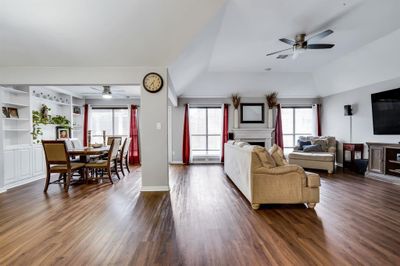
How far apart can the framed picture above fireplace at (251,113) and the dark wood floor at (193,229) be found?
160 inches

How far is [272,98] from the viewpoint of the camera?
7.68 meters

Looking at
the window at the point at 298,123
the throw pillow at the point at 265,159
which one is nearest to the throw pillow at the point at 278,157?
the throw pillow at the point at 265,159

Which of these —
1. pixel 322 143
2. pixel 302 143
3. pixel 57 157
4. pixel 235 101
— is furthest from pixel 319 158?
pixel 57 157

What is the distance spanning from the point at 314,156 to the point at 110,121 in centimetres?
686

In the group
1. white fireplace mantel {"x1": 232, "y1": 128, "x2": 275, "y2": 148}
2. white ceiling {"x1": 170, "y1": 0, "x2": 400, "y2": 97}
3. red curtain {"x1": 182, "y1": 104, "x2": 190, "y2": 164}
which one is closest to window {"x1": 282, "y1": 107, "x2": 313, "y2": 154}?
white fireplace mantel {"x1": 232, "y1": 128, "x2": 275, "y2": 148}

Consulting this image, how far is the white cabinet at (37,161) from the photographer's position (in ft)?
17.2

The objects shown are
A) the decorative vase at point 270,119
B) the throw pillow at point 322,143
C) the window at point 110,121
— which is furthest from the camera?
the window at point 110,121

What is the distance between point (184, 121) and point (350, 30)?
16.9 feet

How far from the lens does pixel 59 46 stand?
355 centimetres

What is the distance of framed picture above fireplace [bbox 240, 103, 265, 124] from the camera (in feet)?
25.6

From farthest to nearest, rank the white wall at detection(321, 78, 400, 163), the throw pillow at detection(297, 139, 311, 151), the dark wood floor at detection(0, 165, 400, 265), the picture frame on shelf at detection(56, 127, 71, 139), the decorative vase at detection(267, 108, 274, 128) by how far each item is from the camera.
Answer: the decorative vase at detection(267, 108, 274, 128) < the throw pillow at detection(297, 139, 311, 151) < the picture frame on shelf at detection(56, 127, 71, 139) < the white wall at detection(321, 78, 400, 163) < the dark wood floor at detection(0, 165, 400, 265)

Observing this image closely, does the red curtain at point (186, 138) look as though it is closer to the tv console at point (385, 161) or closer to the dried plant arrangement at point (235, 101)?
the dried plant arrangement at point (235, 101)

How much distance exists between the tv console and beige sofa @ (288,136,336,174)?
0.86m

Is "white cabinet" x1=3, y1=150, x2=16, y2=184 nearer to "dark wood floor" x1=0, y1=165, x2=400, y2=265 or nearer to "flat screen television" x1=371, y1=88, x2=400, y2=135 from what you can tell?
"dark wood floor" x1=0, y1=165, x2=400, y2=265
